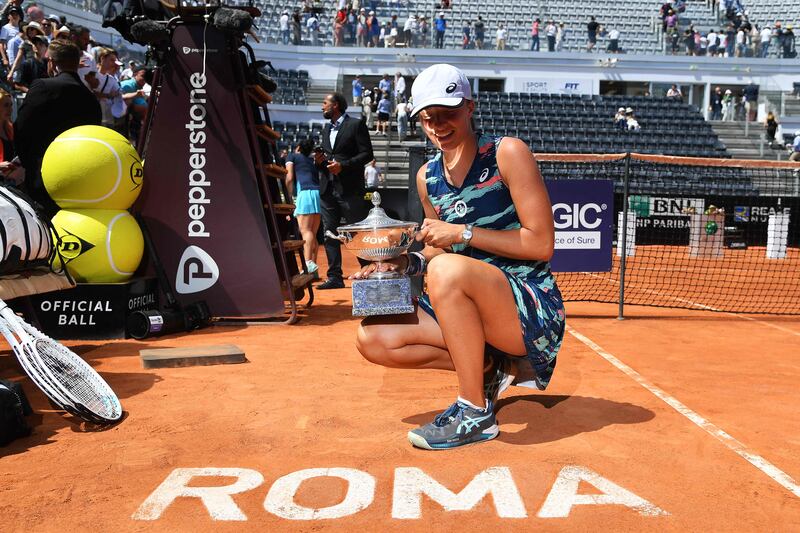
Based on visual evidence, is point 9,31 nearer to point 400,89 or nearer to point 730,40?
point 400,89

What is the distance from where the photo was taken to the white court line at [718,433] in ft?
11.0

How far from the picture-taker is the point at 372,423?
416 centimetres

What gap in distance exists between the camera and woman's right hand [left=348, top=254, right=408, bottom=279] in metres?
3.67

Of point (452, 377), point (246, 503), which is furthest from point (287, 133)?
point (246, 503)

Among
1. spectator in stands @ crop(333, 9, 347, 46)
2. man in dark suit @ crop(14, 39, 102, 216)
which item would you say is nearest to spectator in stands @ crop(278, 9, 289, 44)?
spectator in stands @ crop(333, 9, 347, 46)

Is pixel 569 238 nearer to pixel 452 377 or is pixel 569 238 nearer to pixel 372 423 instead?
pixel 452 377

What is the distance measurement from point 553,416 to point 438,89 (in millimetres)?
1893

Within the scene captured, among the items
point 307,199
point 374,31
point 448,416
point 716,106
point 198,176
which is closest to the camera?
point 448,416

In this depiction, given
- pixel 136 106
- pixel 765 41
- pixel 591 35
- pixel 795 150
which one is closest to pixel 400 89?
pixel 591 35

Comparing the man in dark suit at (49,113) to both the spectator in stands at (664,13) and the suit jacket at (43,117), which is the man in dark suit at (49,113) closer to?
the suit jacket at (43,117)

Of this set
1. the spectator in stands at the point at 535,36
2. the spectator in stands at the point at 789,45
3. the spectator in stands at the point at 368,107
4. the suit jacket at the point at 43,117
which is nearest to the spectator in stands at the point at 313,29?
the spectator in stands at the point at 368,107

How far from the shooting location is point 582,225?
8516 mm

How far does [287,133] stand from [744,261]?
51.8 ft

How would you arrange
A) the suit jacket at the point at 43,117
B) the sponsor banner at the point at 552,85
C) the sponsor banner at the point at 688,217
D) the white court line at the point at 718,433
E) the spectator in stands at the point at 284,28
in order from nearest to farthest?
1. the white court line at the point at 718,433
2. the suit jacket at the point at 43,117
3. the sponsor banner at the point at 688,217
4. the spectator in stands at the point at 284,28
5. the sponsor banner at the point at 552,85
